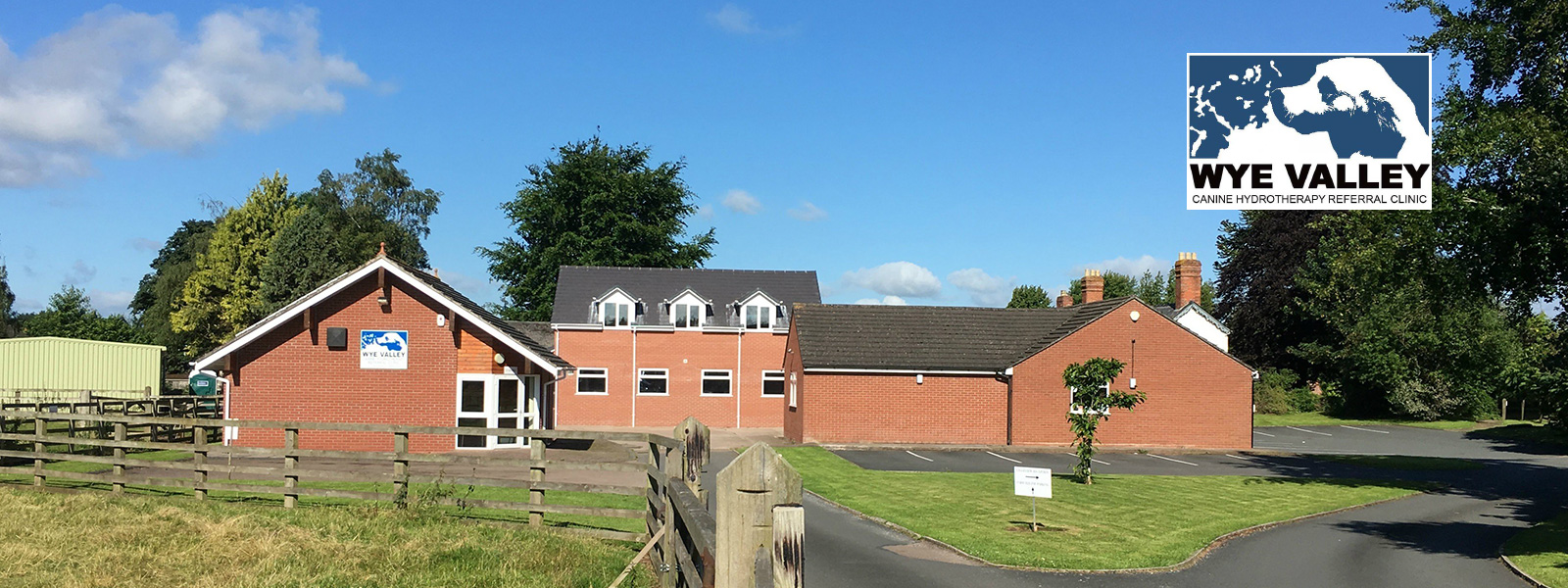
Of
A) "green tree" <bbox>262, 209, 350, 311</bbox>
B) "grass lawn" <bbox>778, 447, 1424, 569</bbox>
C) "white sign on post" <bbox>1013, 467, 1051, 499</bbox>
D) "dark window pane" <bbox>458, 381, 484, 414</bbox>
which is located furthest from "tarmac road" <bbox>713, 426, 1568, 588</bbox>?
"green tree" <bbox>262, 209, 350, 311</bbox>

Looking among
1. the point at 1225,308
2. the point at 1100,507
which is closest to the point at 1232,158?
the point at 1100,507

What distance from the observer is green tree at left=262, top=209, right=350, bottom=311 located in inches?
2219

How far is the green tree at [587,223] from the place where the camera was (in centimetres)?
6375

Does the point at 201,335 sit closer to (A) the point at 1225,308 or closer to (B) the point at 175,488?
(B) the point at 175,488

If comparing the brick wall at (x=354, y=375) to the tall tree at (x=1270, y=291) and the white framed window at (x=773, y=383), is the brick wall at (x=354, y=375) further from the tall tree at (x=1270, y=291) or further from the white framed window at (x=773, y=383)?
the tall tree at (x=1270, y=291)

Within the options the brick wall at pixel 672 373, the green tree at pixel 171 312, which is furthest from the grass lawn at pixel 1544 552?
the green tree at pixel 171 312

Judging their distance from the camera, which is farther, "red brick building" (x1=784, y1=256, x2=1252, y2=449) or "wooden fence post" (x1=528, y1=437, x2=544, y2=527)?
"red brick building" (x1=784, y1=256, x2=1252, y2=449)

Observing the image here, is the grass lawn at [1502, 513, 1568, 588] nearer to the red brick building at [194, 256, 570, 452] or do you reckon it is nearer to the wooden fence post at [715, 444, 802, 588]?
the wooden fence post at [715, 444, 802, 588]

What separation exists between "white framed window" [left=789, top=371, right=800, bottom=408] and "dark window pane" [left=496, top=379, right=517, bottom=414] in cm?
1211

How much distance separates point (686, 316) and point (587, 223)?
20.4m

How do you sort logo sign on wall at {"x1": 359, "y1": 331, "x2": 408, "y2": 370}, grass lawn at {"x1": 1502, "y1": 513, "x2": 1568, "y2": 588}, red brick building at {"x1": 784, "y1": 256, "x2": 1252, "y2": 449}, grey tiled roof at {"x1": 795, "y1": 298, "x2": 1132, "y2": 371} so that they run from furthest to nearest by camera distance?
grey tiled roof at {"x1": 795, "y1": 298, "x2": 1132, "y2": 371}
red brick building at {"x1": 784, "y1": 256, "x2": 1252, "y2": 449}
logo sign on wall at {"x1": 359, "y1": 331, "x2": 408, "y2": 370}
grass lawn at {"x1": 1502, "y1": 513, "x2": 1568, "y2": 588}

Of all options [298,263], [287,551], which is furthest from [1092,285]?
[298,263]

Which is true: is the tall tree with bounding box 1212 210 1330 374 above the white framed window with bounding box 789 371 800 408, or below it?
above

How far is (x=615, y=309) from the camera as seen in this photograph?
4559 cm
